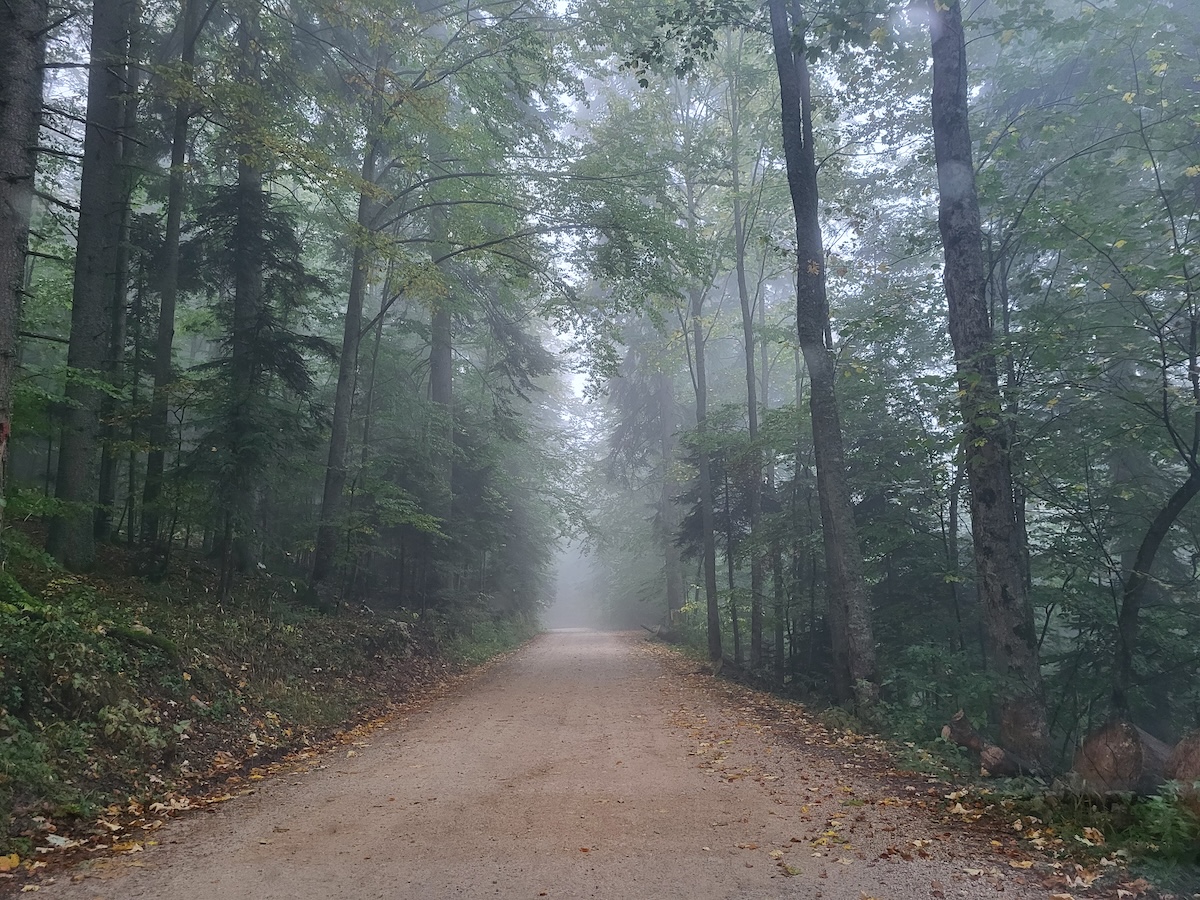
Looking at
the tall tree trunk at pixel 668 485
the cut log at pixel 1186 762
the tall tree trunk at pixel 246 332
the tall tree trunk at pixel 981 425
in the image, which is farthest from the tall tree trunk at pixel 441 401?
the cut log at pixel 1186 762

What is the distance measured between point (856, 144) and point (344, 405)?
11849mm

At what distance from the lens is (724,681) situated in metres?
14.8

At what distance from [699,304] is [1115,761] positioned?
1354 centimetres

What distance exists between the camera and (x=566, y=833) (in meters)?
5.11

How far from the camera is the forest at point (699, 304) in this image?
8.28 metres

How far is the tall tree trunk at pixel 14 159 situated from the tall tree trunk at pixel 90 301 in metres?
2.72

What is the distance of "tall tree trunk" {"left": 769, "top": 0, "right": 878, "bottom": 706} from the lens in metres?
9.93

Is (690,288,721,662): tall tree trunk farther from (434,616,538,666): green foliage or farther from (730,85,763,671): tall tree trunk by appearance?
(434,616,538,666): green foliage

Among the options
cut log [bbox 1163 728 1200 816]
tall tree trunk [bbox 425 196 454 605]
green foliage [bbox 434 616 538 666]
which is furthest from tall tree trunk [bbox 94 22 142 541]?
cut log [bbox 1163 728 1200 816]

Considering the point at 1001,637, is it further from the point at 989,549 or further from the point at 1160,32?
the point at 1160,32

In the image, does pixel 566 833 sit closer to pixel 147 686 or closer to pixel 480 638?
pixel 147 686

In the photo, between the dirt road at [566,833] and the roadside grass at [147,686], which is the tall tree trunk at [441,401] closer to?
the roadside grass at [147,686]

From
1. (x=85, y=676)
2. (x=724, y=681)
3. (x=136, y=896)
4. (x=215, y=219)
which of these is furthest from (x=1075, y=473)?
(x=215, y=219)

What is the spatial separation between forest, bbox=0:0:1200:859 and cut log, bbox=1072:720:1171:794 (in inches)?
4.1
